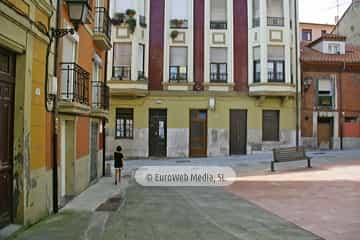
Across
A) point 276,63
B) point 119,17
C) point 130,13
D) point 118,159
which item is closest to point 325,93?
point 276,63

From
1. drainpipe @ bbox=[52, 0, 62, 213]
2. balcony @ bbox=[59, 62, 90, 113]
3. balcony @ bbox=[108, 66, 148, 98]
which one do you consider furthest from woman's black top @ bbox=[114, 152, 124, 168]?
balcony @ bbox=[108, 66, 148, 98]

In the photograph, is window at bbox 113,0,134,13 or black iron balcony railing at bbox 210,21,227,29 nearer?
window at bbox 113,0,134,13

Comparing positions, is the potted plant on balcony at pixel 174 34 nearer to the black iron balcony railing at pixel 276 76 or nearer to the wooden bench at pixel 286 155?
the black iron balcony railing at pixel 276 76

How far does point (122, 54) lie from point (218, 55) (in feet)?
19.3

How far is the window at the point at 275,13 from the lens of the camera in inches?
916

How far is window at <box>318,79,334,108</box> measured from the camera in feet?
82.9

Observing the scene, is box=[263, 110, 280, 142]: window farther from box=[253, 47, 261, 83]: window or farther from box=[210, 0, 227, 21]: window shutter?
box=[210, 0, 227, 21]: window shutter

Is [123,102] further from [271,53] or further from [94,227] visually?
[94,227]

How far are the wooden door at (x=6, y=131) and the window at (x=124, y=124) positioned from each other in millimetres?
16639

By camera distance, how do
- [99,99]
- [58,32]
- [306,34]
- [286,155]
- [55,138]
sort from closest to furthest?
[58,32] → [55,138] → [99,99] → [286,155] → [306,34]

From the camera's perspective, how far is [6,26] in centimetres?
566

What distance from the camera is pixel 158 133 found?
23359 millimetres

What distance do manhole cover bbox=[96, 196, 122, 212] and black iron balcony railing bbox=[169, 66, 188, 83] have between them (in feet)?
45.6

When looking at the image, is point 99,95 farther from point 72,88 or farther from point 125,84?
point 125,84
